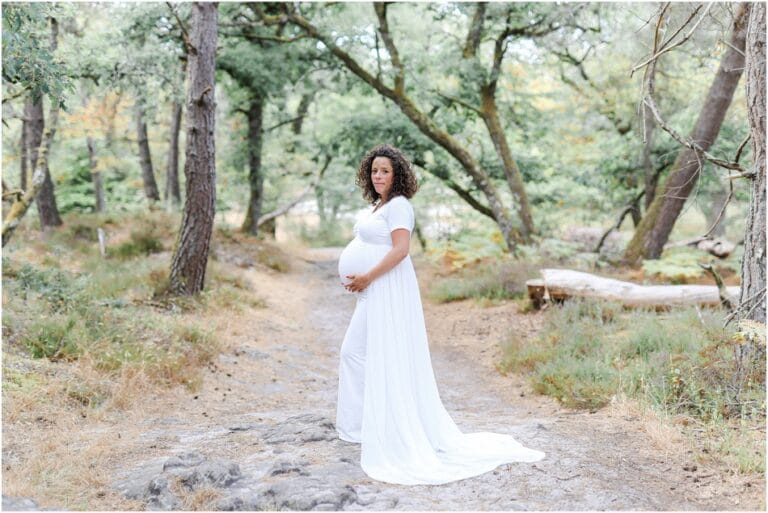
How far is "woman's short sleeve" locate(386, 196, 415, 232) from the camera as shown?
4.93 metres

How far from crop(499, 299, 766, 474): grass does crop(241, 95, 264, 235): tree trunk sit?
11.2 metres

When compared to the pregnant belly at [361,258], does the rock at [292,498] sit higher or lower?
lower

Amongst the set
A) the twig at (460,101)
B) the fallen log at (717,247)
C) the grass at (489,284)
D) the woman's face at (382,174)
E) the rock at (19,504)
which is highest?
the twig at (460,101)

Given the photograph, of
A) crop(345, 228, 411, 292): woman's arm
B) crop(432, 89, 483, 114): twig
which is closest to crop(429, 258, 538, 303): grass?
crop(432, 89, 483, 114): twig

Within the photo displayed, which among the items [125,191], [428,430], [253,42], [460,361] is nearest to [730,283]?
[460,361]

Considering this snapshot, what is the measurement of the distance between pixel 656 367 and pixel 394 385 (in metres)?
2.86

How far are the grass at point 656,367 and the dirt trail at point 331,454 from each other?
0.79 ft

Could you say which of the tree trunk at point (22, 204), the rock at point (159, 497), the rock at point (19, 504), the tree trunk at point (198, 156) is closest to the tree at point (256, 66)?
the tree trunk at point (198, 156)

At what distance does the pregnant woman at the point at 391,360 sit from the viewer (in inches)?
189

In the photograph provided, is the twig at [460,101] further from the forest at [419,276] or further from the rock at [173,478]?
the rock at [173,478]

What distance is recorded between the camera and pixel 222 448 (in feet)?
16.7

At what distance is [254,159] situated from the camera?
1819cm

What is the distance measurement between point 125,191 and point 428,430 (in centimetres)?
2410

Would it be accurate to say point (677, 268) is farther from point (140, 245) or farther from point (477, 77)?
point (140, 245)
